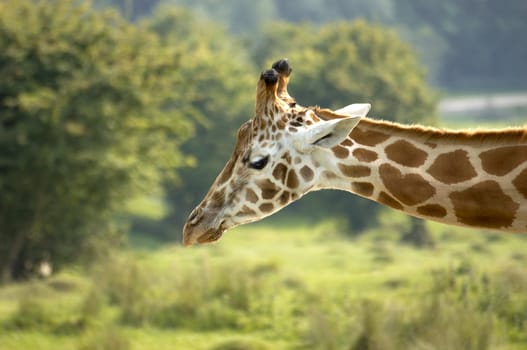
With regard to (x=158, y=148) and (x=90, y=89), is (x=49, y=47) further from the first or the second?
(x=158, y=148)

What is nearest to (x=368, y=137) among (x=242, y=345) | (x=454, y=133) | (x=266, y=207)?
(x=454, y=133)

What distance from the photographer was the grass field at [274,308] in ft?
36.0

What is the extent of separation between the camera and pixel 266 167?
17.6ft

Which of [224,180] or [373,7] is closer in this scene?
[224,180]

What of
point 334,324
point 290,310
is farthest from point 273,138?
point 290,310

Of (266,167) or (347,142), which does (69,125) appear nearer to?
(266,167)

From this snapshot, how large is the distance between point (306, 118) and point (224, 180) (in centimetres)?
63

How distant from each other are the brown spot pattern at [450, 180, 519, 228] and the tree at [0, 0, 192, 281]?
14.4 meters

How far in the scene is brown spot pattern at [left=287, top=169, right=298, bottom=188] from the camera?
17.3 feet

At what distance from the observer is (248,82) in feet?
149

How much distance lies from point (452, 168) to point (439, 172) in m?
0.08

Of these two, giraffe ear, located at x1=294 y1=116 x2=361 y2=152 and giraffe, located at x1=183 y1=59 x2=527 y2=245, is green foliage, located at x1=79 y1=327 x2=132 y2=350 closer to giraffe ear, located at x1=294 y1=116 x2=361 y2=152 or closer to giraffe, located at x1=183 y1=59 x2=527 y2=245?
giraffe, located at x1=183 y1=59 x2=527 y2=245

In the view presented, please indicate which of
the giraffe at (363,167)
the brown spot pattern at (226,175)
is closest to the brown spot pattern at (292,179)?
the giraffe at (363,167)

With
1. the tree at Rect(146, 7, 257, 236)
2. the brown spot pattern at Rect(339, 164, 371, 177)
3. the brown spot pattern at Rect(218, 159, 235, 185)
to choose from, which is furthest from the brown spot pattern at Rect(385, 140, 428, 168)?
the tree at Rect(146, 7, 257, 236)
